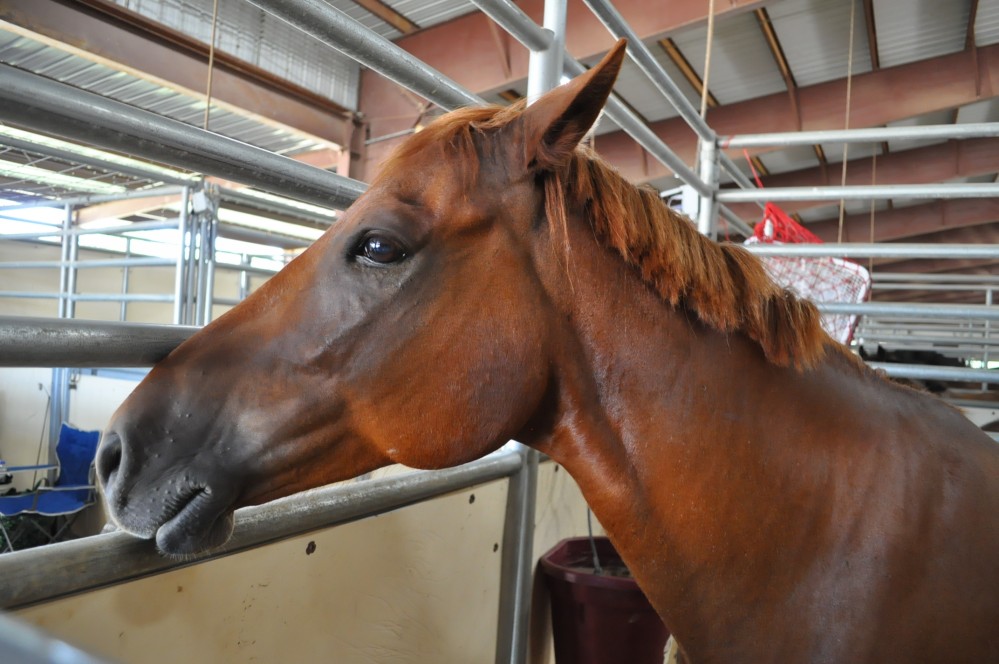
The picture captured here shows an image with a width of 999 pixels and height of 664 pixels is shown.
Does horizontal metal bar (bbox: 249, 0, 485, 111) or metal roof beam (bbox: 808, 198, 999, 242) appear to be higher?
metal roof beam (bbox: 808, 198, 999, 242)

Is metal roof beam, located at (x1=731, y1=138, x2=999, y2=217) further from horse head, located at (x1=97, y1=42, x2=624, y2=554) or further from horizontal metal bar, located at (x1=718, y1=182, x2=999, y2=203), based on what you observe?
horse head, located at (x1=97, y1=42, x2=624, y2=554)

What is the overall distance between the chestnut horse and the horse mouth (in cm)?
7

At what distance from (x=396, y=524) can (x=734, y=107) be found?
7821 mm

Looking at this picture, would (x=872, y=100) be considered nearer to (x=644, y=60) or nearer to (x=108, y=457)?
(x=644, y=60)

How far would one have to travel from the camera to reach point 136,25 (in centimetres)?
409

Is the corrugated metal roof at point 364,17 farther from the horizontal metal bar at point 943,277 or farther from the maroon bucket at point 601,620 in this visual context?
the horizontal metal bar at point 943,277

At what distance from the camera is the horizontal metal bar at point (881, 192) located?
2.28 metres

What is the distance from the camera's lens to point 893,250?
7.72ft

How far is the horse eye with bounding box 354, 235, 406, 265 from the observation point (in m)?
1.04

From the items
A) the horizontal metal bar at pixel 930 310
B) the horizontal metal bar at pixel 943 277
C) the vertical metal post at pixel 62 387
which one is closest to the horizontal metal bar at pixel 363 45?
the horizontal metal bar at pixel 930 310

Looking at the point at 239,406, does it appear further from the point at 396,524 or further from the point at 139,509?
the point at 396,524

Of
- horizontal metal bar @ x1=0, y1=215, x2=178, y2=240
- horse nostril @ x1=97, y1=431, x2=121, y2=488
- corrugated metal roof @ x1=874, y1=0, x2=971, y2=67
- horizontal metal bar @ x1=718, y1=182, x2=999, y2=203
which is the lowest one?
horse nostril @ x1=97, y1=431, x2=121, y2=488

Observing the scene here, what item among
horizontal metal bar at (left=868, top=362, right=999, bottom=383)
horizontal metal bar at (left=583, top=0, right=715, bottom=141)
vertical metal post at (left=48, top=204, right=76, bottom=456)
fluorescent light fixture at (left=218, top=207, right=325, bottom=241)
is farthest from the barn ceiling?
horizontal metal bar at (left=868, top=362, right=999, bottom=383)

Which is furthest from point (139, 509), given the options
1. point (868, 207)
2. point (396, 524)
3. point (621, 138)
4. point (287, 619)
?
point (868, 207)
